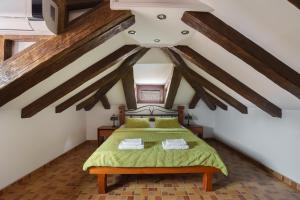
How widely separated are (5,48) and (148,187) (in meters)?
2.59

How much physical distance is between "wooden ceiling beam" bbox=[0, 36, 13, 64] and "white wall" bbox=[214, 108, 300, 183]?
372cm

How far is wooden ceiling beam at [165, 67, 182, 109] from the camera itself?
5296 millimetres

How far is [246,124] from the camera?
196 inches

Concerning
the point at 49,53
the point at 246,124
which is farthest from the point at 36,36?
the point at 246,124

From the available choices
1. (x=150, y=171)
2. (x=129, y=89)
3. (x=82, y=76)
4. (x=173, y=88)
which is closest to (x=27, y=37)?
(x=82, y=76)

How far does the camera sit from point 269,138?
409 centimetres

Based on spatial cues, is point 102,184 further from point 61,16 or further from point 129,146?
point 61,16

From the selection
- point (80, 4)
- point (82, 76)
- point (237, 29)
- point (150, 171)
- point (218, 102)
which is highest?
point (80, 4)

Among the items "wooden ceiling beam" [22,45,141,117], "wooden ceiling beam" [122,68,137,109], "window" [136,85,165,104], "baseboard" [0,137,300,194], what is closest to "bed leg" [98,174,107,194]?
"baseboard" [0,137,300,194]

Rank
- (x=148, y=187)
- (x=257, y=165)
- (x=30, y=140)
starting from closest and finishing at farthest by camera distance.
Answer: (x=148, y=187) → (x=30, y=140) → (x=257, y=165)

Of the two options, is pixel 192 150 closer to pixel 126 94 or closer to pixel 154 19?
pixel 154 19

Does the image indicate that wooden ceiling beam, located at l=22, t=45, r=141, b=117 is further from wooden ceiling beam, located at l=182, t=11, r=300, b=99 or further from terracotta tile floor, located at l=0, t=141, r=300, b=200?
wooden ceiling beam, located at l=182, t=11, r=300, b=99

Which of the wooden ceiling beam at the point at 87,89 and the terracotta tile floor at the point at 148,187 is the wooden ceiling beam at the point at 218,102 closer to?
the terracotta tile floor at the point at 148,187

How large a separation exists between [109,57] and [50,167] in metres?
2.41
